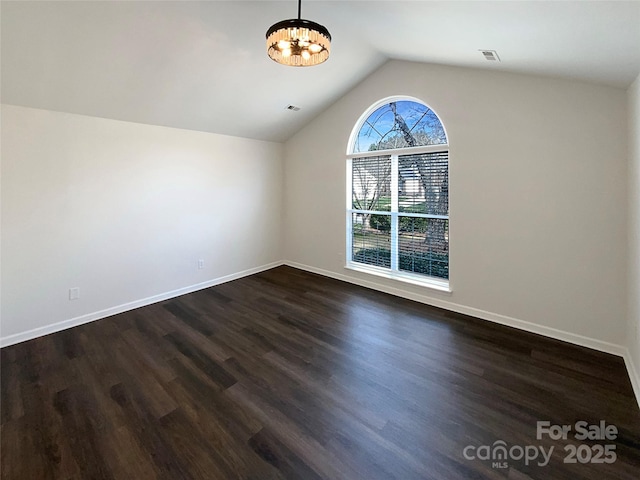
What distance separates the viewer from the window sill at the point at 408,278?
3664mm

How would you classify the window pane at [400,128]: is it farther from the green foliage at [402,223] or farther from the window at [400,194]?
the green foliage at [402,223]

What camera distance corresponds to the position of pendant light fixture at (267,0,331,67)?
1.83 metres

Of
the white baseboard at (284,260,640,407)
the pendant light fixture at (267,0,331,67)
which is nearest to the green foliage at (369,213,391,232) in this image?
the white baseboard at (284,260,640,407)

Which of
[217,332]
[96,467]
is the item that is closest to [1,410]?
[96,467]

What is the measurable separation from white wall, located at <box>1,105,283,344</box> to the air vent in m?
3.48

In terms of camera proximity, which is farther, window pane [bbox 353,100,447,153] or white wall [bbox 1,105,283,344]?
window pane [bbox 353,100,447,153]

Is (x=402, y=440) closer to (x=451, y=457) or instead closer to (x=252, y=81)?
(x=451, y=457)

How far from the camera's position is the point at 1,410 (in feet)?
6.45

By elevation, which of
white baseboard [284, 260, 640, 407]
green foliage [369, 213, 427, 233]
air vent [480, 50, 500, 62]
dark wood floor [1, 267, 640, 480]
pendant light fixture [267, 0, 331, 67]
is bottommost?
dark wood floor [1, 267, 640, 480]

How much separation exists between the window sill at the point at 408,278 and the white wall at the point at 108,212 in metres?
2.08

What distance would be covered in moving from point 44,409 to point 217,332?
1.35 meters

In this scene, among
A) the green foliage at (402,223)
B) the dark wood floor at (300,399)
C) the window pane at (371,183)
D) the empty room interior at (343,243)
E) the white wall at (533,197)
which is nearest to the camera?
the dark wood floor at (300,399)

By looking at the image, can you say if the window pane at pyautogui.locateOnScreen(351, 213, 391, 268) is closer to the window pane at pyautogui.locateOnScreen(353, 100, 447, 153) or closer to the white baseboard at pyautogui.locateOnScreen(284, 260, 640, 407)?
the white baseboard at pyautogui.locateOnScreen(284, 260, 640, 407)

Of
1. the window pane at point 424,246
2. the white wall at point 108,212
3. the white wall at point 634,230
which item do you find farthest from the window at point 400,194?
the white wall at point 108,212
